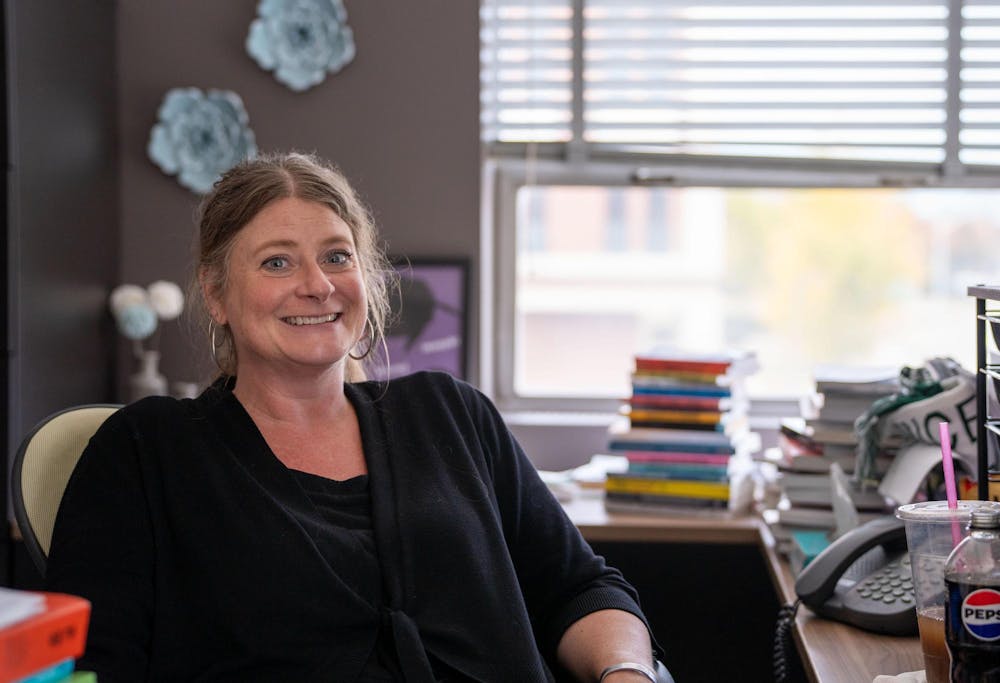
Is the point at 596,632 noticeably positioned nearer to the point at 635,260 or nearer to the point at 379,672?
the point at 379,672

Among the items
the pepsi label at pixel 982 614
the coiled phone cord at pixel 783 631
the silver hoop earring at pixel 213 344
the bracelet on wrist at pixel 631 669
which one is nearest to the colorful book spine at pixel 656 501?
the coiled phone cord at pixel 783 631

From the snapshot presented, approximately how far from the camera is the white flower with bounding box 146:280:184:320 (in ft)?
9.41

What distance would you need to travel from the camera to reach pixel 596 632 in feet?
5.94

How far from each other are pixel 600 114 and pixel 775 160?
0.45m

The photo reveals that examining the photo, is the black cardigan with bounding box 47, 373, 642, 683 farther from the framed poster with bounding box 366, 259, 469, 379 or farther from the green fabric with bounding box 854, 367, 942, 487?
the framed poster with bounding box 366, 259, 469, 379

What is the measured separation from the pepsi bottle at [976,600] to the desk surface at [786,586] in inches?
12.6

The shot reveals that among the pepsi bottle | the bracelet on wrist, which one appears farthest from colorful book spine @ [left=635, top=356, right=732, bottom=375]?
the pepsi bottle

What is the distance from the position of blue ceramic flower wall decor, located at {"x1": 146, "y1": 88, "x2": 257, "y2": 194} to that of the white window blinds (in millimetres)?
612

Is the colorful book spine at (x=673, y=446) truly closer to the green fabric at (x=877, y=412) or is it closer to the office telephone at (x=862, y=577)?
the green fabric at (x=877, y=412)

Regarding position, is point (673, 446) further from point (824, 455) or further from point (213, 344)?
point (213, 344)

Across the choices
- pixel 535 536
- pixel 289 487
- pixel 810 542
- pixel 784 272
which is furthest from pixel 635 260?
pixel 289 487

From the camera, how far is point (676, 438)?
102 inches

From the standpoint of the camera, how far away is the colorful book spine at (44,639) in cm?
85

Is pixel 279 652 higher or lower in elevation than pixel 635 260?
lower
